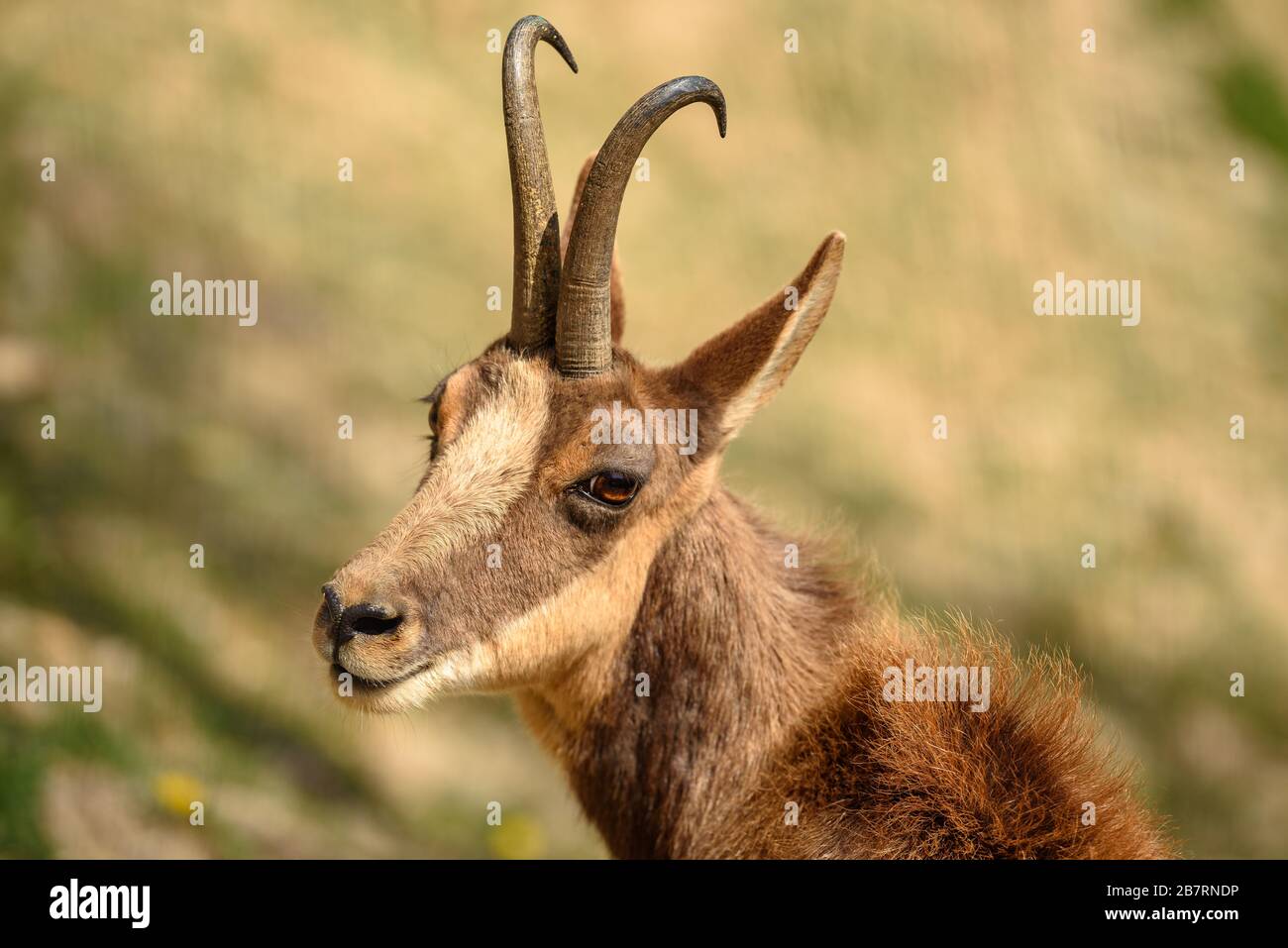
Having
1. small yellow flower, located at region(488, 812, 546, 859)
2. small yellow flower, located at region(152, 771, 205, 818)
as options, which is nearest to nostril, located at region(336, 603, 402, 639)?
small yellow flower, located at region(152, 771, 205, 818)

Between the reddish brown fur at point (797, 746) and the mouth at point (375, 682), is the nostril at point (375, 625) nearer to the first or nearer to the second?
the mouth at point (375, 682)

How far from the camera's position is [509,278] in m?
14.2

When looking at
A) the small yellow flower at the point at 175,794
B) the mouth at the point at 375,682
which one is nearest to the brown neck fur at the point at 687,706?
the mouth at the point at 375,682

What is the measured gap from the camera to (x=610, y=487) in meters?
6.60

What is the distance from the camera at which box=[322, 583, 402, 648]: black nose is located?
237 inches

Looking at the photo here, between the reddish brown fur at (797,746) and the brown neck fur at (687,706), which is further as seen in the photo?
the brown neck fur at (687,706)

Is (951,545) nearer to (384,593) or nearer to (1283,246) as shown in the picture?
(1283,246)

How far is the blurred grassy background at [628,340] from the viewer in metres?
12.1

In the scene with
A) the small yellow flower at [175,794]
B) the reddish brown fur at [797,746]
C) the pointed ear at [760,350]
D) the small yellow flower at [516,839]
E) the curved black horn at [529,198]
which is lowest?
the small yellow flower at [516,839]

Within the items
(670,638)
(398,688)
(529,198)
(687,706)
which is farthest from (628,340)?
(398,688)

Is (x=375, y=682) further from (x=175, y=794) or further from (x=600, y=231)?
(x=175, y=794)

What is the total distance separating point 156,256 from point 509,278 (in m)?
3.58

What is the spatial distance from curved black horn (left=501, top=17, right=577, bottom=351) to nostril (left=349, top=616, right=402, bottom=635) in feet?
5.73

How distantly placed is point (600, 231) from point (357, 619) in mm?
2262
